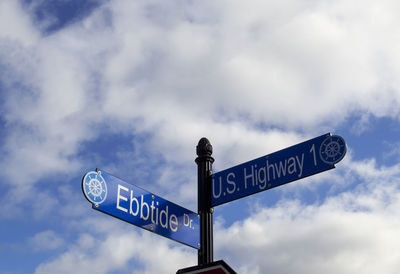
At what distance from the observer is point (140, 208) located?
5.25 metres

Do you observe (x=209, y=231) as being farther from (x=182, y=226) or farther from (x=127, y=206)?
(x=127, y=206)

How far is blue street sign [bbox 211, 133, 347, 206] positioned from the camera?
5.22 m

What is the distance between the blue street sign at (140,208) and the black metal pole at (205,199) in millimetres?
75

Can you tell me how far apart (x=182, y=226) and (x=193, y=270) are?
2.41 metres

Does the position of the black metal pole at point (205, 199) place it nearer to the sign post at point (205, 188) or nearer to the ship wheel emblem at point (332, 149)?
the sign post at point (205, 188)

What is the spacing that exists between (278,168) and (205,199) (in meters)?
1.01

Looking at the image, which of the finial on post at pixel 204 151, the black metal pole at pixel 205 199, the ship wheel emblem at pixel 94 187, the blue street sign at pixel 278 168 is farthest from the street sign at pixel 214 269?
the finial on post at pixel 204 151

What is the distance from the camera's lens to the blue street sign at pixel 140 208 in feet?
16.0

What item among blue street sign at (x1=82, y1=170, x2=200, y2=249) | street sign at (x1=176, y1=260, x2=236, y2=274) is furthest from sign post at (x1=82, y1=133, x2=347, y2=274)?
street sign at (x1=176, y1=260, x2=236, y2=274)

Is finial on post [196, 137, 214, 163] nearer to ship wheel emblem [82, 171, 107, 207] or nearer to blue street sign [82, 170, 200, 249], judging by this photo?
blue street sign [82, 170, 200, 249]

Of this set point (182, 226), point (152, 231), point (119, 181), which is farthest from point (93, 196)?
point (182, 226)

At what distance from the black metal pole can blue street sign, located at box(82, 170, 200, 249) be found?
75 millimetres

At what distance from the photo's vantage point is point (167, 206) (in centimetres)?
560

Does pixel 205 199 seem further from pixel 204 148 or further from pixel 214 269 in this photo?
pixel 214 269
